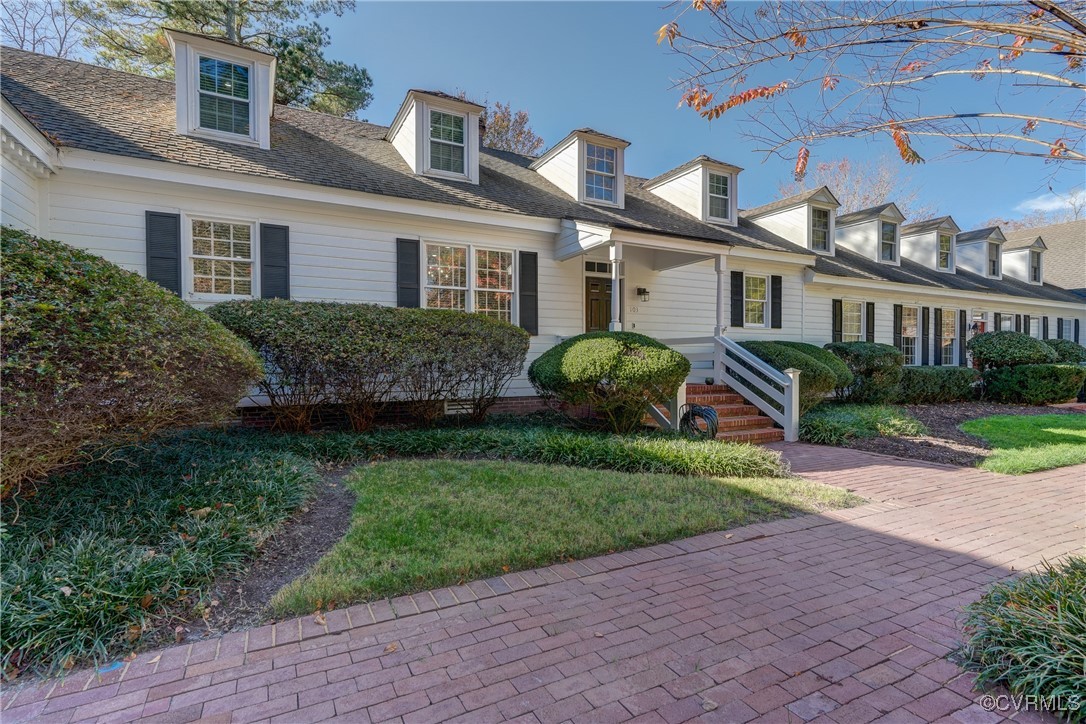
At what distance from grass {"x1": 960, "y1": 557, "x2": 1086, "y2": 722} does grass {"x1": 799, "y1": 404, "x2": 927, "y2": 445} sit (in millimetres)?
5846

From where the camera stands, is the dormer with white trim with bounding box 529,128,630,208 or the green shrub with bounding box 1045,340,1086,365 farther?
the green shrub with bounding box 1045,340,1086,365

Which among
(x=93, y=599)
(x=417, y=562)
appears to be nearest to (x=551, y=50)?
(x=417, y=562)

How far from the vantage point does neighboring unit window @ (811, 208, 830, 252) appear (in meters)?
14.5

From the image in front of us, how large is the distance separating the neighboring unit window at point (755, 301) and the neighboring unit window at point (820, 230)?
318cm

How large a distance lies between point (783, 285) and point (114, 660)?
Answer: 44.5 ft

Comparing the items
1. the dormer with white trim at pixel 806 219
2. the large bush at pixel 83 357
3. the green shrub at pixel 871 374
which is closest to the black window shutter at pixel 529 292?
the large bush at pixel 83 357

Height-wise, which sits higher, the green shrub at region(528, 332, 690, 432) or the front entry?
the front entry

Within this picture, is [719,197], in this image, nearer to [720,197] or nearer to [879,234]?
[720,197]

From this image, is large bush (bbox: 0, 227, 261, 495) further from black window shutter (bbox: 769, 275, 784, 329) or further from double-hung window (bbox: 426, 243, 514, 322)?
black window shutter (bbox: 769, 275, 784, 329)

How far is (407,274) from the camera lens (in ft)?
27.9

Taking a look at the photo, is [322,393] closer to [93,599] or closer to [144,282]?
[144,282]

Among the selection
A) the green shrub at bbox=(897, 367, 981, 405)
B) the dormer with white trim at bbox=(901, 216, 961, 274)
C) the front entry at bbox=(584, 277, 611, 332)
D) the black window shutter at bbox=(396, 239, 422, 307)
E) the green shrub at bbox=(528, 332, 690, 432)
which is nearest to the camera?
the green shrub at bbox=(528, 332, 690, 432)

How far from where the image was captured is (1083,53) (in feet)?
7.95

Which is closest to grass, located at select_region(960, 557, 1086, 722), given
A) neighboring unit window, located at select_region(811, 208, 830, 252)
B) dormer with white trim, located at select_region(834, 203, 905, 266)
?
neighboring unit window, located at select_region(811, 208, 830, 252)
